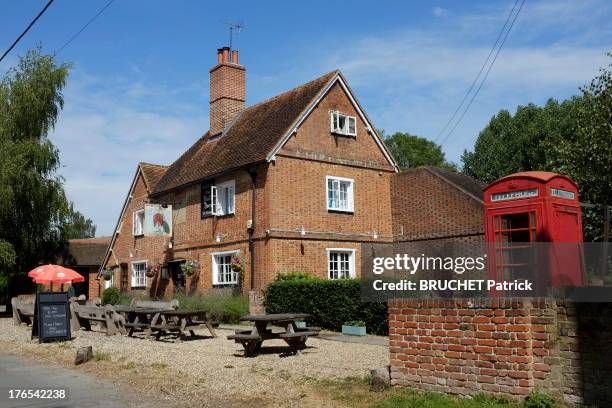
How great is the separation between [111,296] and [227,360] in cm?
2112

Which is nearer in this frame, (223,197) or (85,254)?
(223,197)

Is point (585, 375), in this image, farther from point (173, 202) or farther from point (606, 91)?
point (173, 202)

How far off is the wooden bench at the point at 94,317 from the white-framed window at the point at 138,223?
1211cm

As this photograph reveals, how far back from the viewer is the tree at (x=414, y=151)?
58250mm

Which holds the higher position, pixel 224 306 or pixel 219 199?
pixel 219 199

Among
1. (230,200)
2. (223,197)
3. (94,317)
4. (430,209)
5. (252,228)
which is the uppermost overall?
(223,197)

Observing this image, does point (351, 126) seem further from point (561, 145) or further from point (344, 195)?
point (561, 145)

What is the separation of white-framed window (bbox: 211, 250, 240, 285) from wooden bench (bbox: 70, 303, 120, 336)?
5973 millimetres

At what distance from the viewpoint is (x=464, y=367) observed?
7.97 m

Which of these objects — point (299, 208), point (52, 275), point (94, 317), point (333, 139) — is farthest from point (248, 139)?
point (94, 317)

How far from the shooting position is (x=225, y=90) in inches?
1123

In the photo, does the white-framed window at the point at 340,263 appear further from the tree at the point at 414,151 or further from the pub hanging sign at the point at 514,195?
the tree at the point at 414,151

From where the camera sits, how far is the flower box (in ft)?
54.7

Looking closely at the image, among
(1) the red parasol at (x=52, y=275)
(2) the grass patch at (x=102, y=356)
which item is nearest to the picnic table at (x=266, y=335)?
(2) the grass patch at (x=102, y=356)
